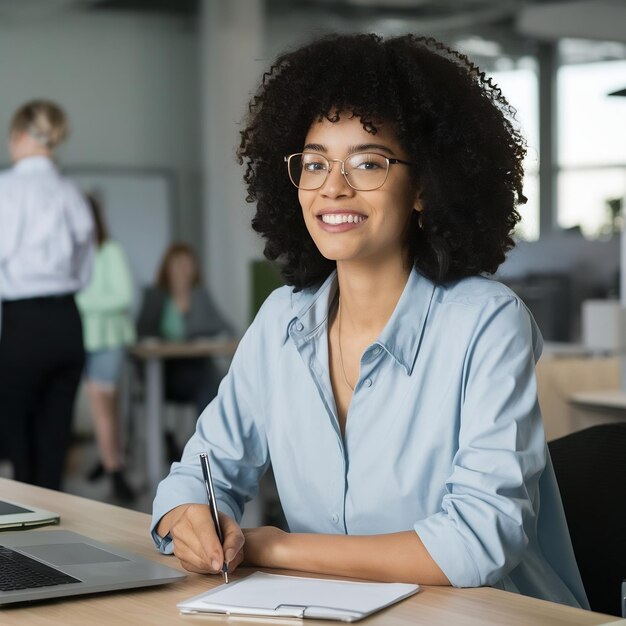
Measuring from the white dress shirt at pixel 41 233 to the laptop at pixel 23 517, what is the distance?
2.64 meters

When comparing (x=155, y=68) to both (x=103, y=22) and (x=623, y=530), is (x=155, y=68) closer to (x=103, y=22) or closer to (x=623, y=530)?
(x=103, y=22)

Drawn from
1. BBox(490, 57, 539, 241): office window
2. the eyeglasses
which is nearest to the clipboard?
the eyeglasses

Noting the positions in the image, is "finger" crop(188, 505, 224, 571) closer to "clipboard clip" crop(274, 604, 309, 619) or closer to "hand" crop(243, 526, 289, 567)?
"hand" crop(243, 526, 289, 567)

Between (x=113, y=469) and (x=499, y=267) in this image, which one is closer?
(x=499, y=267)

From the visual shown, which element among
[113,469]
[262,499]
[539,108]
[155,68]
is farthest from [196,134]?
[262,499]

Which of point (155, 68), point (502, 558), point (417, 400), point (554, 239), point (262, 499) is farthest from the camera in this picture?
point (155, 68)

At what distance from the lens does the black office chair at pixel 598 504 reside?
5.57ft

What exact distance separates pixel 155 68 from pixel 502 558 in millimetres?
7275

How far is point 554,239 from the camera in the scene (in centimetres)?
584

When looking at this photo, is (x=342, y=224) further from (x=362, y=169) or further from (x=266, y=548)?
(x=266, y=548)

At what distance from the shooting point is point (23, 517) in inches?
67.4

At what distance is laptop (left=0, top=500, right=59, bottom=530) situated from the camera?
5.53 feet

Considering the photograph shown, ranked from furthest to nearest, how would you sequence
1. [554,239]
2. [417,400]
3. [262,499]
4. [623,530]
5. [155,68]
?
[155,68] < [554,239] < [262,499] < [623,530] < [417,400]

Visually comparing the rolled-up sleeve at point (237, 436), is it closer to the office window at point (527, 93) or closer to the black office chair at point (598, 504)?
the black office chair at point (598, 504)
